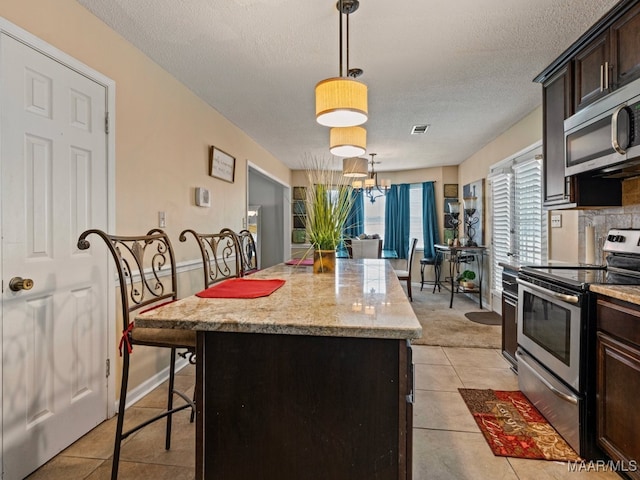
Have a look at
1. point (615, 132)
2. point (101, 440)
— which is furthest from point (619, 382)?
point (101, 440)

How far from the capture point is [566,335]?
1.91 meters

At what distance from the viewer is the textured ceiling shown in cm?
202

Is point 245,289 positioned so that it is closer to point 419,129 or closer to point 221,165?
point 221,165

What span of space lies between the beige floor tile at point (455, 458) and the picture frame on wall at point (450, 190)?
5.52 m

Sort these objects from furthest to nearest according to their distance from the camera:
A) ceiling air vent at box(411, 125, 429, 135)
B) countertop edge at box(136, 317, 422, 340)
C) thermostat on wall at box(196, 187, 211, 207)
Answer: ceiling air vent at box(411, 125, 429, 135) → thermostat on wall at box(196, 187, 211, 207) → countertop edge at box(136, 317, 422, 340)

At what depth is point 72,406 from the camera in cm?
192

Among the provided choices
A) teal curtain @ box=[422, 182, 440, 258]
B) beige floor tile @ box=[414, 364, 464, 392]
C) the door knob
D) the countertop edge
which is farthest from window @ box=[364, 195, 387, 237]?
the countertop edge

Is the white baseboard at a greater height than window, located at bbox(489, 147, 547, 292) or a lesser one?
lesser

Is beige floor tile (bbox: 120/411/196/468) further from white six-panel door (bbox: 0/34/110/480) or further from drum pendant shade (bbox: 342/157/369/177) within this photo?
drum pendant shade (bbox: 342/157/369/177)

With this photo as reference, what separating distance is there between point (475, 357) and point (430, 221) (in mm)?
4251

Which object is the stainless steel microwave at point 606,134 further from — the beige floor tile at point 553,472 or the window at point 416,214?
the window at point 416,214

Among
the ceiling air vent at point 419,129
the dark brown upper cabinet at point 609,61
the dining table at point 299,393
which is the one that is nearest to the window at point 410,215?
the ceiling air vent at point 419,129

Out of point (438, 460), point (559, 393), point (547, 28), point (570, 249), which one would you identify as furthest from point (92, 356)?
point (570, 249)

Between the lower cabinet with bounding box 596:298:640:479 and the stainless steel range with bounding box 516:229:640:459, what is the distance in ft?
0.19
